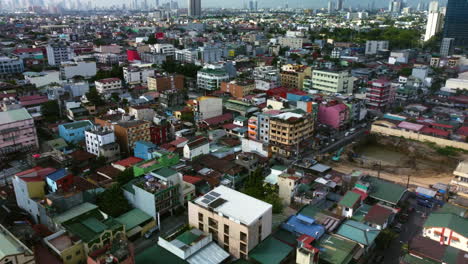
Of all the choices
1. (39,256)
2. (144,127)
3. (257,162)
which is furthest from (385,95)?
(39,256)

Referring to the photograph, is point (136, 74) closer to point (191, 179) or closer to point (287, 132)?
point (287, 132)

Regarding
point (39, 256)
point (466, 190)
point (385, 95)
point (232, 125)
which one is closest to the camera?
point (39, 256)

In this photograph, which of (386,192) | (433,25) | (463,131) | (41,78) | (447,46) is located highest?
(433,25)

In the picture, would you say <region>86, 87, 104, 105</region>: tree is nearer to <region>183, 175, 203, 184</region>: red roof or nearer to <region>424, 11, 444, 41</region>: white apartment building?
<region>183, 175, 203, 184</region>: red roof

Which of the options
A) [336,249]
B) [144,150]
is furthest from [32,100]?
[336,249]

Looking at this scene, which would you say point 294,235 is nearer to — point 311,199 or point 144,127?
point 311,199

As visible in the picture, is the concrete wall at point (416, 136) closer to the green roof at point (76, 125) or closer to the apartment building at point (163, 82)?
the green roof at point (76, 125)

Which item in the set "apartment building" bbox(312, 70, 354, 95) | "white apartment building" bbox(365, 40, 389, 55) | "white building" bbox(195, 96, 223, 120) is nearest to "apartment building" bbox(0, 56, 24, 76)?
"white building" bbox(195, 96, 223, 120)
